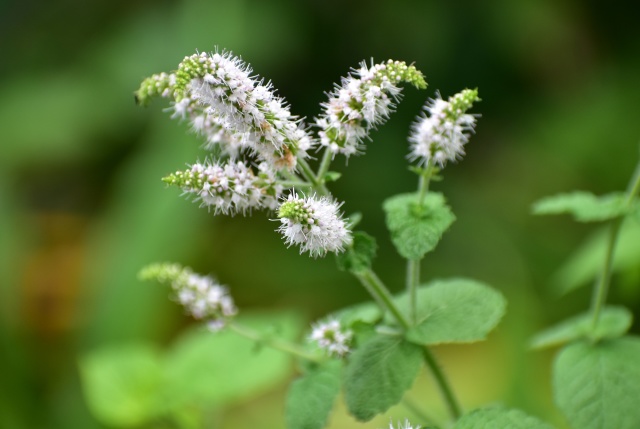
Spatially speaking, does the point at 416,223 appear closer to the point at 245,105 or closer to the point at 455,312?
the point at 455,312

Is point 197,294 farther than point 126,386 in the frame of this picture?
No

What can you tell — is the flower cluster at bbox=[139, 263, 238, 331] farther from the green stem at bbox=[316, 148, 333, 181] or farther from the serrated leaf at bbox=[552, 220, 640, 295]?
the serrated leaf at bbox=[552, 220, 640, 295]

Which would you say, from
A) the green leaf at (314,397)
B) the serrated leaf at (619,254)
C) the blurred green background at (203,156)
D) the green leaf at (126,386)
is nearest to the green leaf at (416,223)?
the green leaf at (314,397)

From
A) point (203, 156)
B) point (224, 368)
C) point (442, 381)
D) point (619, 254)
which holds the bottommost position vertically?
point (442, 381)

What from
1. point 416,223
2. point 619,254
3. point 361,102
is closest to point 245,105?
point 361,102

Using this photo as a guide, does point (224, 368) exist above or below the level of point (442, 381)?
above

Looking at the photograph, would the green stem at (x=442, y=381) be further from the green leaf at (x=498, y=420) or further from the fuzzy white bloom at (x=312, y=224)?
the fuzzy white bloom at (x=312, y=224)

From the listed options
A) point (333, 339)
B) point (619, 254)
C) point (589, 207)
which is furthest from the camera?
point (619, 254)

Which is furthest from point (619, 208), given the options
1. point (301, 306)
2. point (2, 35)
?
point (2, 35)
